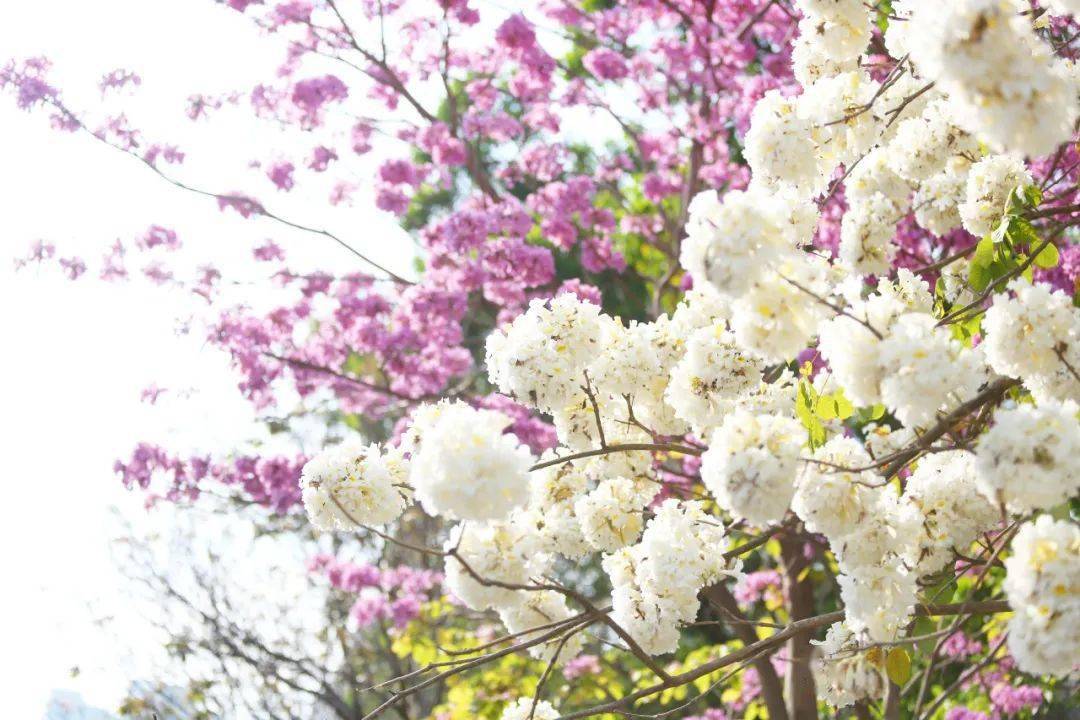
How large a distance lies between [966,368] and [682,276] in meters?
5.72

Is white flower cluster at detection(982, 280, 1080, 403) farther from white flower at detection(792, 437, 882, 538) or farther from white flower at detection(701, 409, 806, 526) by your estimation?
white flower at detection(701, 409, 806, 526)

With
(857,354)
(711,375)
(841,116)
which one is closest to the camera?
(857,354)

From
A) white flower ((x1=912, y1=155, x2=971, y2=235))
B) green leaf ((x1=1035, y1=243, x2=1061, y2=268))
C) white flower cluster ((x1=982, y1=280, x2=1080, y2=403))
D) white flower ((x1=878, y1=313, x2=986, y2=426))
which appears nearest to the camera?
white flower ((x1=878, y1=313, x2=986, y2=426))

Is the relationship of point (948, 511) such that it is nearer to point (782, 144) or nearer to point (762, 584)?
point (782, 144)

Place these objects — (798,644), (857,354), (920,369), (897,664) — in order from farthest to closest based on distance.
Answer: (798,644) < (897,664) < (857,354) < (920,369)

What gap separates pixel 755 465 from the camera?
2.04 m

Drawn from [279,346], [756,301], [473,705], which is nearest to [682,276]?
[279,346]

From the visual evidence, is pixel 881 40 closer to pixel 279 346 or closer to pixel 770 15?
pixel 770 15

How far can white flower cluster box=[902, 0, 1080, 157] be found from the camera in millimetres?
1683

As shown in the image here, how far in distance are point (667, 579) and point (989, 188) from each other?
147cm

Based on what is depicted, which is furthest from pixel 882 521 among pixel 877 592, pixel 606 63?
pixel 606 63

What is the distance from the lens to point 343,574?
791 cm

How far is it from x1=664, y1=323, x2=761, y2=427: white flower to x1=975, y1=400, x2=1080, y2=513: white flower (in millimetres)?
967

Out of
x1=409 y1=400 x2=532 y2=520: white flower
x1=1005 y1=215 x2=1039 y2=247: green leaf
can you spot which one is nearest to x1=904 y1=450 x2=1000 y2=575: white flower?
x1=1005 y1=215 x2=1039 y2=247: green leaf
